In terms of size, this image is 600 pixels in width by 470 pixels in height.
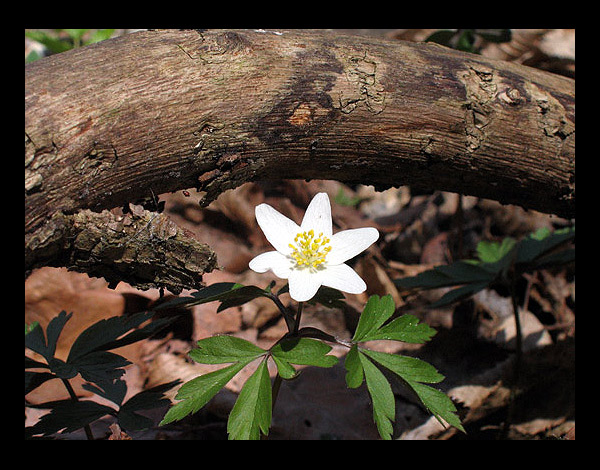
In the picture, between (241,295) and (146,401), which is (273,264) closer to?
(241,295)

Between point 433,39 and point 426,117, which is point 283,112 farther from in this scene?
point 433,39

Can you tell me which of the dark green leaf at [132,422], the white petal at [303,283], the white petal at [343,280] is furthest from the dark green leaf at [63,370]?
the white petal at [343,280]

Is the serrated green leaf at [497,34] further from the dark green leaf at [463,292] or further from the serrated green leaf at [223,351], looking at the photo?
the serrated green leaf at [223,351]

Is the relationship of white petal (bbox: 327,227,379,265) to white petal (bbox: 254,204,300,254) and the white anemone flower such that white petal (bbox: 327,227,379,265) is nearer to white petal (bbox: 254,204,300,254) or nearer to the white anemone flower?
the white anemone flower

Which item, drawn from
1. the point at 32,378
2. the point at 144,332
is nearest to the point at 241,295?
the point at 144,332

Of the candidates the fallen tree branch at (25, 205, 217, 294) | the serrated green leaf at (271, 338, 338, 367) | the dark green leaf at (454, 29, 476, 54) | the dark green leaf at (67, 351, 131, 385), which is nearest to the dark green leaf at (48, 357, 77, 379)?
the dark green leaf at (67, 351, 131, 385)

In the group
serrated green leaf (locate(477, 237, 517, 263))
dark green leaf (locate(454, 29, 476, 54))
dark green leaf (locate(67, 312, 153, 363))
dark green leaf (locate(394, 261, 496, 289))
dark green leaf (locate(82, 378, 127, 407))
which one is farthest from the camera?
dark green leaf (locate(454, 29, 476, 54))
